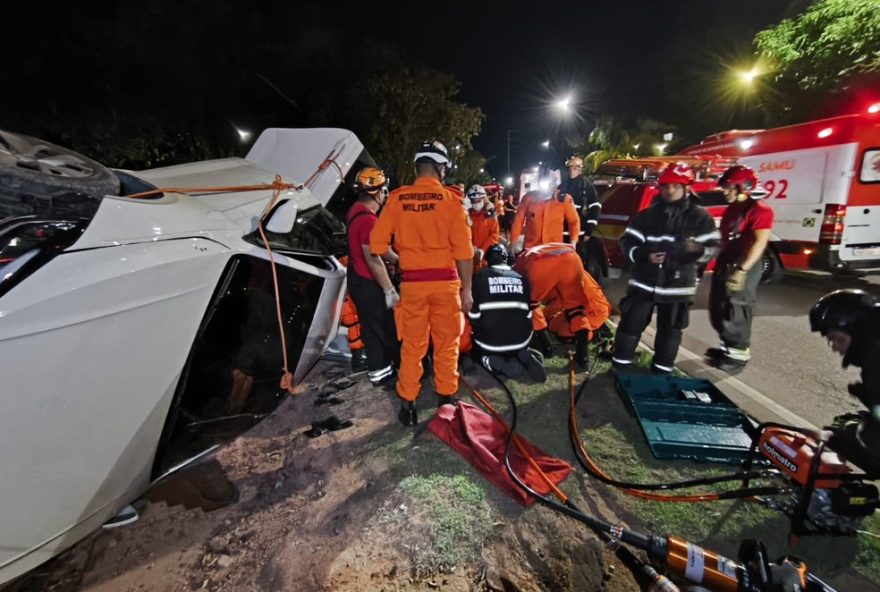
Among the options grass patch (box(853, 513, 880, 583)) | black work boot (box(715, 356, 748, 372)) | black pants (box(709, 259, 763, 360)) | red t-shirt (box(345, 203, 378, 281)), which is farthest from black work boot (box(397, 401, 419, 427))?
black pants (box(709, 259, 763, 360))

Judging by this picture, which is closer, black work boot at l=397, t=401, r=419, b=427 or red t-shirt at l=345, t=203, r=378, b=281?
black work boot at l=397, t=401, r=419, b=427

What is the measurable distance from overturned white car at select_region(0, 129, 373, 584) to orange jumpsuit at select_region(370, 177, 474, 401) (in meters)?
0.68

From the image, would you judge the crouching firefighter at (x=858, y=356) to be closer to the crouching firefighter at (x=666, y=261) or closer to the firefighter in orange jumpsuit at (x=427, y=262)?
the crouching firefighter at (x=666, y=261)

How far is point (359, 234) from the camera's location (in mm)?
3145

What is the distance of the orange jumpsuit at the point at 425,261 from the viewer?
2.71 metres

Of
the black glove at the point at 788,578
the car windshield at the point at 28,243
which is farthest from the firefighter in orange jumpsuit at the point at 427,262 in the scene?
the black glove at the point at 788,578

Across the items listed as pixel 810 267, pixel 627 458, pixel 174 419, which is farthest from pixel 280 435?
pixel 810 267

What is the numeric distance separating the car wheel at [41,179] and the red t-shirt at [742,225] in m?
4.86

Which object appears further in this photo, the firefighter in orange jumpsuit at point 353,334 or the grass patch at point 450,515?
the firefighter in orange jumpsuit at point 353,334

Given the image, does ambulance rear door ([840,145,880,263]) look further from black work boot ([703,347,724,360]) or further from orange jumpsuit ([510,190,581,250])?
orange jumpsuit ([510,190,581,250])

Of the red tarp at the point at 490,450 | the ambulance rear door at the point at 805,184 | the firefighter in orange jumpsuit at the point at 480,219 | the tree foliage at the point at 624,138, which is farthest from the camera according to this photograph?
the tree foliage at the point at 624,138

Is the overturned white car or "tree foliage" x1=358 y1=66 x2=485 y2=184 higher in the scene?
"tree foliage" x1=358 y1=66 x2=485 y2=184

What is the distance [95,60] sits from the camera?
11.2m

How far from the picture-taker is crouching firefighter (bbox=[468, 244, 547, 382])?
3354 millimetres
